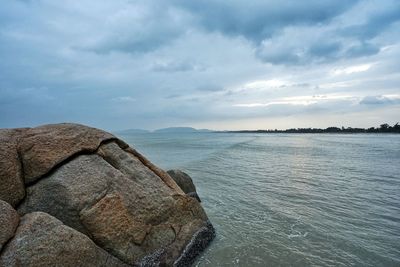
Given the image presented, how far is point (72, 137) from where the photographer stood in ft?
27.2

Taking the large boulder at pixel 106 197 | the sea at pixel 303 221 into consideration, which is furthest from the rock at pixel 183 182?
the large boulder at pixel 106 197

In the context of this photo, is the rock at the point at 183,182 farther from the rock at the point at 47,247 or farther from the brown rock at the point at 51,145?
the rock at the point at 47,247

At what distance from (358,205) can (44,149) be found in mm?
13070

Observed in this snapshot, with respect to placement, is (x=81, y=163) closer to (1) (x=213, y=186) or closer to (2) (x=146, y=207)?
(2) (x=146, y=207)

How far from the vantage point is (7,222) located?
555 centimetres

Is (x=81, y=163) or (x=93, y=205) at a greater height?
(x=81, y=163)

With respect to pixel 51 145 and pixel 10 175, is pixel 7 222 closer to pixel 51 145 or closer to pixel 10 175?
pixel 10 175

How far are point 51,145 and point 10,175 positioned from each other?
1180 millimetres

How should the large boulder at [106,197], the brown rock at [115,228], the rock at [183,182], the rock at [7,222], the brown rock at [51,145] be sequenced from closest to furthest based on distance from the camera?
the rock at [7,222], the brown rock at [115,228], the large boulder at [106,197], the brown rock at [51,145], the rock at [183,182]

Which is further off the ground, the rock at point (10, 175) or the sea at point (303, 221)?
the rock at point (10, 175)

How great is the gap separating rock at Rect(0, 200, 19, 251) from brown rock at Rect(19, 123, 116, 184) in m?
1.82

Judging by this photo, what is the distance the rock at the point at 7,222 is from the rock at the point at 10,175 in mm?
1552

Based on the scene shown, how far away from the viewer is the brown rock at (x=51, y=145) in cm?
762

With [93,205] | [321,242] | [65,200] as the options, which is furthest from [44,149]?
[321,242]
